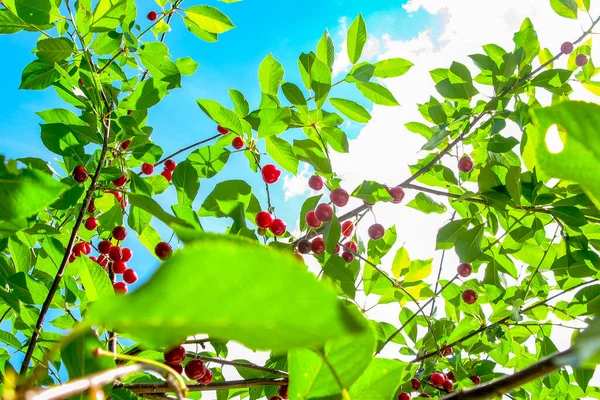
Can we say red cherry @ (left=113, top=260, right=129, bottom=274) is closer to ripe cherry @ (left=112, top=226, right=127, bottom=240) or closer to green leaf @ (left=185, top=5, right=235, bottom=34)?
ripe cherry @ (left=112, top=226, right=127, bottom=240)

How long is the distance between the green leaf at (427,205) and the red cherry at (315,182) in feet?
1.80

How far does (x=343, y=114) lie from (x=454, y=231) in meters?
0.83

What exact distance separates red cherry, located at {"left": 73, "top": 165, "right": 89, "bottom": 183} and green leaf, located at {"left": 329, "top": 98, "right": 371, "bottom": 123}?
1.32 meters

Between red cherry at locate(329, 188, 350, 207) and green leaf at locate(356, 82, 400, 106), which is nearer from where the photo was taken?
red cherry at locate(329, 188, 350, 207)

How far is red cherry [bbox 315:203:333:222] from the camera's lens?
2.15 meters

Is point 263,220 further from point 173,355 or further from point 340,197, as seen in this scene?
point 173,355

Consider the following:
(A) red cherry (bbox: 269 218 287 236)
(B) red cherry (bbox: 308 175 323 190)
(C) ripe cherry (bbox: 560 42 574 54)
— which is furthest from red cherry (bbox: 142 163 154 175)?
(C) ripe cherry (bbox: 560 42 574 54)

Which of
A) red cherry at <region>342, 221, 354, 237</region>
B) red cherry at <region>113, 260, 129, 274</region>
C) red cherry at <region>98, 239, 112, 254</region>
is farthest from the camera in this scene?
A: red cherry at <region>113, 260, 129, 274</region>

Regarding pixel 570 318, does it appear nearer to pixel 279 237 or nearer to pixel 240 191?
pixel 279 237

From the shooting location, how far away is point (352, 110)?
7.82ft

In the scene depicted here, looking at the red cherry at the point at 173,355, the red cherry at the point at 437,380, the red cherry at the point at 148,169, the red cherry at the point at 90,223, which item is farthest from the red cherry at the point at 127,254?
the red cherry at the point at 437,380

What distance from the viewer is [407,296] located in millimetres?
2699

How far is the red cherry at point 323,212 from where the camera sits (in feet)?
7.04

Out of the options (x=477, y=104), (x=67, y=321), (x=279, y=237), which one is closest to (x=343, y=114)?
(x=279, y=237)
